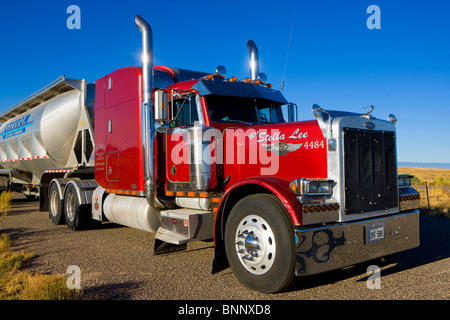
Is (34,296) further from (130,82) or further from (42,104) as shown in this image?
(42,104)

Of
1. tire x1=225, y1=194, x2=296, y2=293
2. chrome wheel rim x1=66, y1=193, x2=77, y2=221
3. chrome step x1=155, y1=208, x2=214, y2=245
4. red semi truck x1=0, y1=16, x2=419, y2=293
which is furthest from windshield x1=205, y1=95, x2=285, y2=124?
chrome wheel rim x1=66, y1=193, x2=77, y2=221

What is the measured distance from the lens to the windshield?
19.2ft

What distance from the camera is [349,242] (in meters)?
4.24

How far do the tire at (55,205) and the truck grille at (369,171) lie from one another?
25.2 ft

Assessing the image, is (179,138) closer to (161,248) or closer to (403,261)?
(161,248)

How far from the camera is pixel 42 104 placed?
12070 mm

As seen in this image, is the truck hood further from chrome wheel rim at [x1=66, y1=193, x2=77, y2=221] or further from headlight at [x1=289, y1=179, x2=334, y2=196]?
chrome wheel rim at [x1=66, y1=193, x2=77, y2=221]

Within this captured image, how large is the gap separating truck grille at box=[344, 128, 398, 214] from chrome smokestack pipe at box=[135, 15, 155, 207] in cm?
324

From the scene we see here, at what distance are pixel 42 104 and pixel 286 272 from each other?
35.2 feet

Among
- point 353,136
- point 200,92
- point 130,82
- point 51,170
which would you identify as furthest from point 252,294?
point 51,170

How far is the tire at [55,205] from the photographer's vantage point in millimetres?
9719

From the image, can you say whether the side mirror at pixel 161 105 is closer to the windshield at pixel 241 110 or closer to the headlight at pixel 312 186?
the windshield at pixel 241 110

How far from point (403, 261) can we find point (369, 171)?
1.92 meters

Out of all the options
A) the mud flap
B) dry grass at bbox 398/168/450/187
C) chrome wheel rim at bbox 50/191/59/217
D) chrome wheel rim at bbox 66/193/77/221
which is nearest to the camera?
the mud flap
